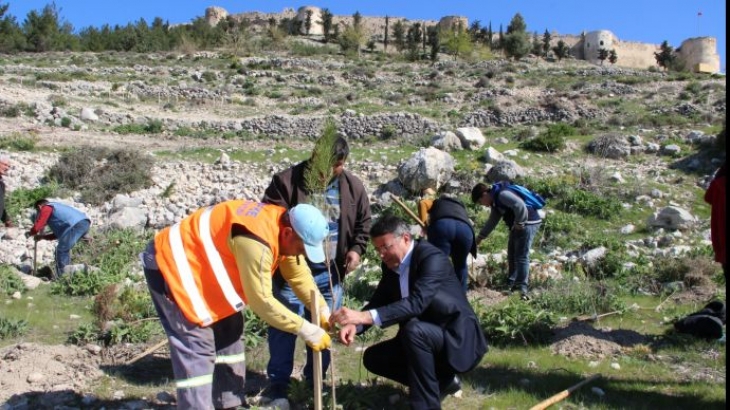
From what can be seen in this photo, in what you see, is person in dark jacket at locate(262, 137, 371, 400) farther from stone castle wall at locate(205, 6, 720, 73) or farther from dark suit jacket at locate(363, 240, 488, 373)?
stone castle wall at locate(205, 6, 720, 73)

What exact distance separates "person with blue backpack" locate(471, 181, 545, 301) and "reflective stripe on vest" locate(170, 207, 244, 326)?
3.99m

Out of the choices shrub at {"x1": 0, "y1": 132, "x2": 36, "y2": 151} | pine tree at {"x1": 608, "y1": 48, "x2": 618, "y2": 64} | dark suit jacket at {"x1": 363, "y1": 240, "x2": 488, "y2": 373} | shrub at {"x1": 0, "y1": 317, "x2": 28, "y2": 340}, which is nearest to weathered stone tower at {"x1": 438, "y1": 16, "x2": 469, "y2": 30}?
pine tree at {"x1": 608, "y1": 48, "x2": 618, "y2": 64}

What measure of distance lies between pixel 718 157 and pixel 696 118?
537 centimetres

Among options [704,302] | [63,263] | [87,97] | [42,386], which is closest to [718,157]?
[704,302]

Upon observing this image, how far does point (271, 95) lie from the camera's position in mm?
26141

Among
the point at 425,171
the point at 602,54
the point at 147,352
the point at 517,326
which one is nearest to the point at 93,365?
the point at 147,352

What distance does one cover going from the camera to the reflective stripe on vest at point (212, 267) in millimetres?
3113

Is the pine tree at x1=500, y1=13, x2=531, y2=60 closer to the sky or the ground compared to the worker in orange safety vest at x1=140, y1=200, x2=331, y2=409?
closer to the sky

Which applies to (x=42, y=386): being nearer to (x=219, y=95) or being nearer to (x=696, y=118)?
(x=696, y=118)

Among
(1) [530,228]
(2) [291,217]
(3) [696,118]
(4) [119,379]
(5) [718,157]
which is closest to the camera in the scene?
(2) [291,217]

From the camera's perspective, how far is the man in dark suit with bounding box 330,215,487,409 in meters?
3.48

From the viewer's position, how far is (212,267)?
Result: 3.12m

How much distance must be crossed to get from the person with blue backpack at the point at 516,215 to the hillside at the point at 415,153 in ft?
1.07

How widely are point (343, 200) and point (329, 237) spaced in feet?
0.98
